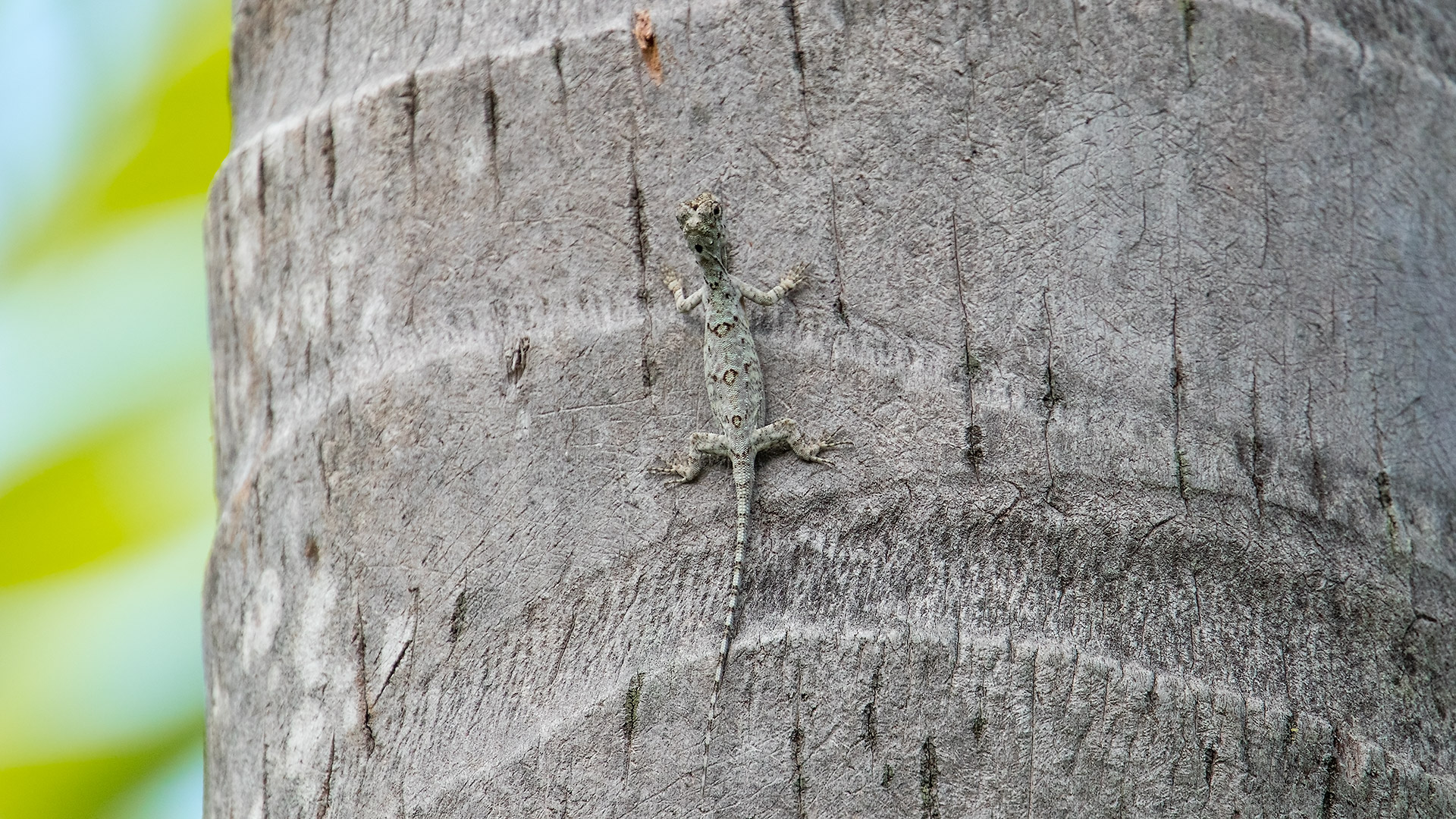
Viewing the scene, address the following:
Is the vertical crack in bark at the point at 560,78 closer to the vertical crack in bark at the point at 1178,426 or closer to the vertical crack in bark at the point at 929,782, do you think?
the vertical crack in bark at the point at 1178,426

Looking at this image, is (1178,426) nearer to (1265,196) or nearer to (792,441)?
(1265,196)

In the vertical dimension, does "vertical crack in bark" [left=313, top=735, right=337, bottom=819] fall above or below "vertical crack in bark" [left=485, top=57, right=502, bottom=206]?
below

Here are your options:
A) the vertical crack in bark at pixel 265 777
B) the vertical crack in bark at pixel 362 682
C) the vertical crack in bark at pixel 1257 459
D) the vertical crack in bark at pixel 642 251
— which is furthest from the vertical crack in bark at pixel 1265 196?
the vertical crack in bark at pixel 265 777

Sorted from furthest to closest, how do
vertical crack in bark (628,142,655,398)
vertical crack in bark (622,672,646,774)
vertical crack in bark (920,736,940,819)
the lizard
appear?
vertical crack in bark (628,142,655,398), the lizard, vertical crack in bark (622,672,646,774), vertical crack in bark (920,736,940,819)

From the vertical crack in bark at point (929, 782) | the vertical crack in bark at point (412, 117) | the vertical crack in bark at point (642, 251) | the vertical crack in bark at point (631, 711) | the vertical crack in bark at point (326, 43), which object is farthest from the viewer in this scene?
the vertical crack in bark at point (326, 43)

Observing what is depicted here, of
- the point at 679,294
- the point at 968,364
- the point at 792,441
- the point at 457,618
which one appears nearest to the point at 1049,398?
the point at 968,364

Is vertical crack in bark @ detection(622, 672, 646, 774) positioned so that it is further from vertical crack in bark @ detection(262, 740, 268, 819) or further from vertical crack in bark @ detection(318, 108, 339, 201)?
vertical crack in bark @ detection(318, 108, 339, 201)

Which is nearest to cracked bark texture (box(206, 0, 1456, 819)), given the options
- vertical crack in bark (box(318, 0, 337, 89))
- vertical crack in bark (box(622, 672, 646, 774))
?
vertical crack in bark (box(622, 672, 646, 774))
